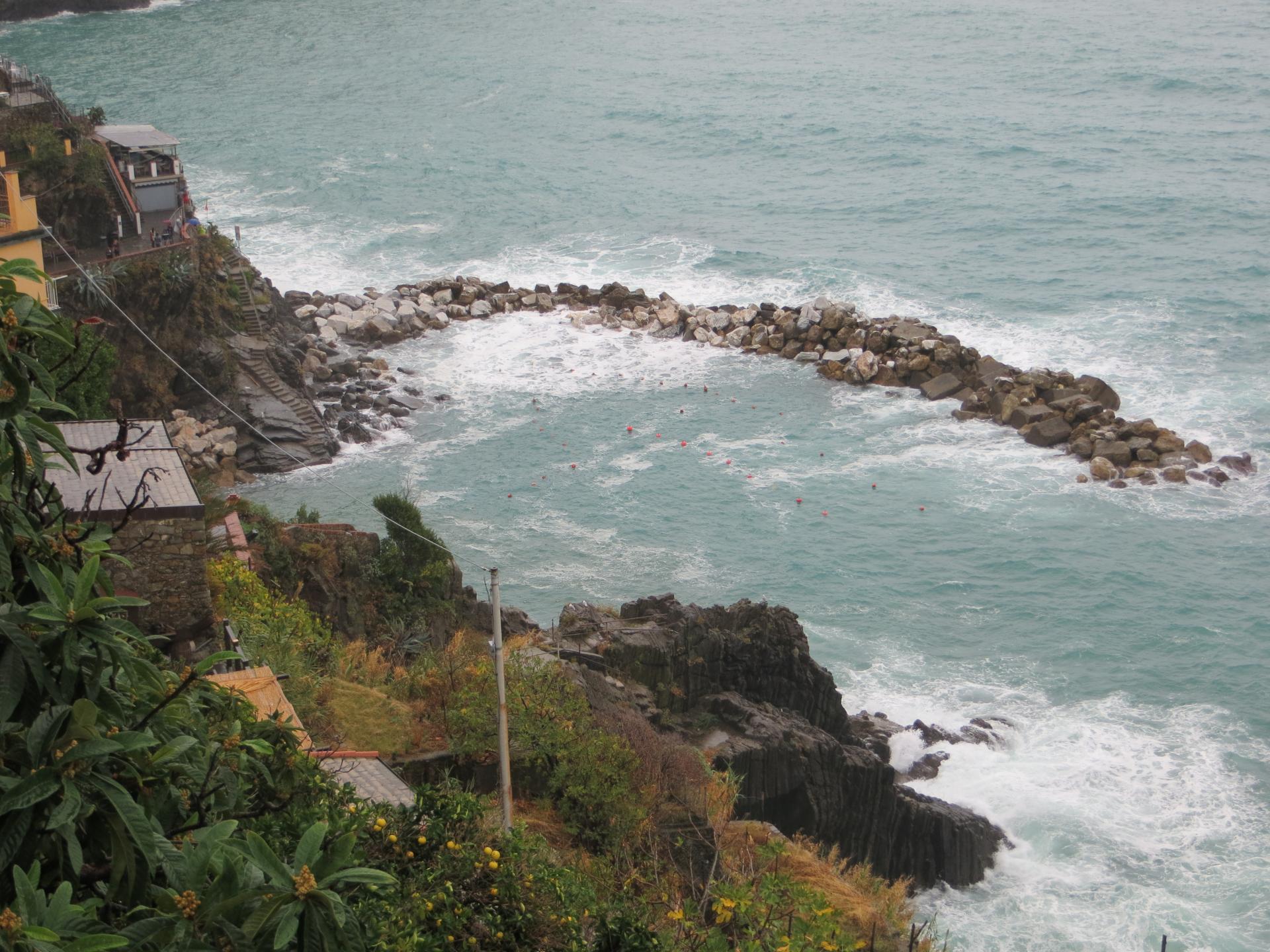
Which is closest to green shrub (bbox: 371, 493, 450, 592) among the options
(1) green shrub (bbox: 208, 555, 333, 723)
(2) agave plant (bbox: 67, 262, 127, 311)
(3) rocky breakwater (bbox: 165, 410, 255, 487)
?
(1) green shrub (bbox: 208, 555, 333, 723)

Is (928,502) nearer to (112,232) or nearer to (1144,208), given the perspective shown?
(112,232)

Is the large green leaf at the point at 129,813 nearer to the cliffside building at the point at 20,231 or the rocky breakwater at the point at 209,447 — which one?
the cliffside building at the point at 20,231

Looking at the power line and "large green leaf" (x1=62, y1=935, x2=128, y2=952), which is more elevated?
"large green leaf" (x1=62, y1=935, x2=128, y2=952)

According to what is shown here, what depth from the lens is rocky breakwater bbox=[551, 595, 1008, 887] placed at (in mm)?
24953

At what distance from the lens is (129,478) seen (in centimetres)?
1780

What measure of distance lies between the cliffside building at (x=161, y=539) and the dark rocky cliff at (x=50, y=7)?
103 metres

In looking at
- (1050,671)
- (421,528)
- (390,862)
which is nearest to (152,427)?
(390,862)

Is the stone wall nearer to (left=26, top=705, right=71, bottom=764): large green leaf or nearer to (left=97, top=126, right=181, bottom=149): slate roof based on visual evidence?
(left=26, top=705, right=71, bottom=764): large green leaf

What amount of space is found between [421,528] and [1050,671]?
16.4m

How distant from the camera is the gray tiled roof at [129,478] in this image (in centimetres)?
1694

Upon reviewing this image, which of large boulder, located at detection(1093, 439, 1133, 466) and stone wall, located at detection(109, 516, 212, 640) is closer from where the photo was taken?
stone wall, located at detection(109, 516, 212, 640)

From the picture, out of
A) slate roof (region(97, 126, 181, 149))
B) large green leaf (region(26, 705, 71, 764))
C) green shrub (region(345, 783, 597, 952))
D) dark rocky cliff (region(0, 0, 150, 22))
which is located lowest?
green shrub (region(345, 783, 597, 952))

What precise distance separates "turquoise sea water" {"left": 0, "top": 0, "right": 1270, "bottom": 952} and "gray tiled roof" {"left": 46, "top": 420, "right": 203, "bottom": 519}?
1569cm

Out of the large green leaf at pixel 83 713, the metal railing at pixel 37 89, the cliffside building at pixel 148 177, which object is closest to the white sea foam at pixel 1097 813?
the large green leaf at pixel 83 713
